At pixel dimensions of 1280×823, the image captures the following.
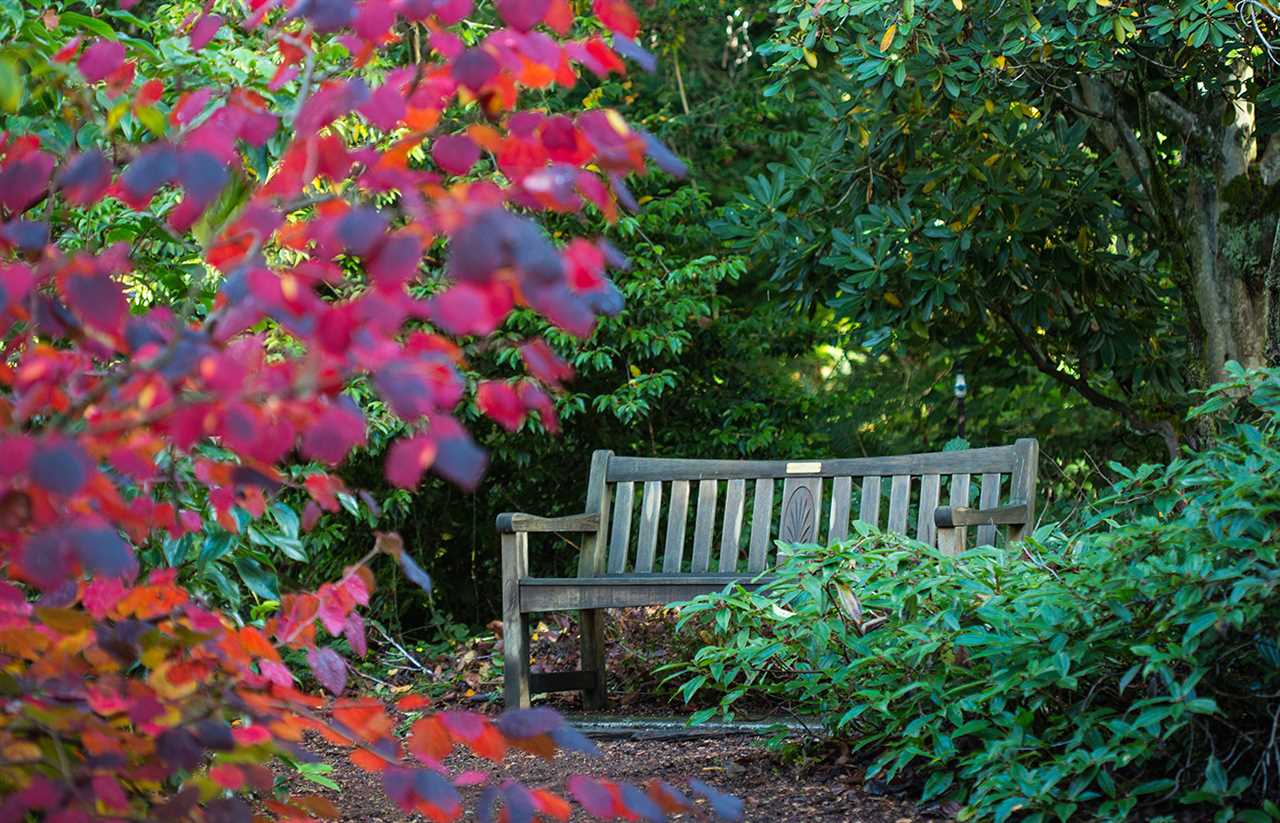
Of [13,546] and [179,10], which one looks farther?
[179,10]

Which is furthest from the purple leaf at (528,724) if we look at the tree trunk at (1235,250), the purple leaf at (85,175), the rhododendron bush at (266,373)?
the tree trunk at (1235,250)

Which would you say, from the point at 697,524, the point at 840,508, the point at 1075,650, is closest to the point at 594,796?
the point at 1075,650

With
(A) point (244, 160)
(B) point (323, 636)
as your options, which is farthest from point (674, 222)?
(A) point (244, 160)

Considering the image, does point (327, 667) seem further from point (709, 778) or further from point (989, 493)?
point (989, 493)

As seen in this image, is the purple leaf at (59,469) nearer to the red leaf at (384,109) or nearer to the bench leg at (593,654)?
the red leaf at (384,109)

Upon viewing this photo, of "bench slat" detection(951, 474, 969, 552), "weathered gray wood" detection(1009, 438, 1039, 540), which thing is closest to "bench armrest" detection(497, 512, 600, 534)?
"bench slat" detection(951, 474, 969, 552)

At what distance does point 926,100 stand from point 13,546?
4562 millimetres

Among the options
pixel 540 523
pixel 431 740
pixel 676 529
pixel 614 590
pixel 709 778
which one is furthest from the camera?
pixel 676 529

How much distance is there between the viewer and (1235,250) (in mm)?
5559

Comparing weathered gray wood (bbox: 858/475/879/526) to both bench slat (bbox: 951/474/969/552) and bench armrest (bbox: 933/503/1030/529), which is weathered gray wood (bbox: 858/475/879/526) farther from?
bench armrest (bbox: 933/503/1030/529)

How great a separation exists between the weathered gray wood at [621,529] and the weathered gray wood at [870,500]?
0.88 metres

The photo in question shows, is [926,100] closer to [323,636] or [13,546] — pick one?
[323,636]

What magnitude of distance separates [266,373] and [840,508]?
3460 millimetres

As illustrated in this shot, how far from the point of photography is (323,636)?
6.12 m
